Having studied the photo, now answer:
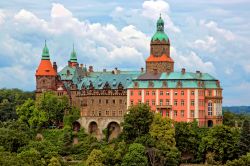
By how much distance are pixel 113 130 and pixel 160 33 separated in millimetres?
18374

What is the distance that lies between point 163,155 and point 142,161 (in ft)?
14.4

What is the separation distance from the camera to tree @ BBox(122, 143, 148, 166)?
101 meters

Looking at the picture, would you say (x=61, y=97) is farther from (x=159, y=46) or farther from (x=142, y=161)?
(x=142, y=161)

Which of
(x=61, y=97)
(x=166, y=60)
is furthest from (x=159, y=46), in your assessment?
(x=61, y=97)

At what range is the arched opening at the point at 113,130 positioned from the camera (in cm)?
12450

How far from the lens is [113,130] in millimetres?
125562

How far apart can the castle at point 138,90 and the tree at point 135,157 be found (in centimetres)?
1714

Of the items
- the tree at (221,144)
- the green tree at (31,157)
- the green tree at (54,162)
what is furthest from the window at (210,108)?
the green tree at (31,157)

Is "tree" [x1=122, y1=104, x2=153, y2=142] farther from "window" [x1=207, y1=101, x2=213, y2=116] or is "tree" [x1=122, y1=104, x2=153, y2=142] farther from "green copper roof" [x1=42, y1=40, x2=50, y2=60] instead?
"green copper roof" [x1=42, y1=40, x2=50, y2=60]

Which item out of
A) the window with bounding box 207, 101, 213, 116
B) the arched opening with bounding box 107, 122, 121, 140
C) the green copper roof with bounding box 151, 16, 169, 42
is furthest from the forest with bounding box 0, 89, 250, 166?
the green copper roof with bounding box 151, 16, 169, 42

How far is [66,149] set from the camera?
119 m

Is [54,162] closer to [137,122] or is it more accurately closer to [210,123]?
[137,122]

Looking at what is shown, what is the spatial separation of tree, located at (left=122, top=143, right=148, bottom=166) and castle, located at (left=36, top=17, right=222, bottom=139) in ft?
56.2

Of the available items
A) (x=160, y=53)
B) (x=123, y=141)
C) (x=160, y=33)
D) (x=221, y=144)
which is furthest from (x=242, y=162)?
(x=160, y=33)
